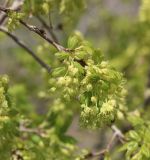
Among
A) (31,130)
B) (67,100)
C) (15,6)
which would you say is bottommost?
(67,100)

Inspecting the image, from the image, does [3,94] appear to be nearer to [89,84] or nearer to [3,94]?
[3,94]

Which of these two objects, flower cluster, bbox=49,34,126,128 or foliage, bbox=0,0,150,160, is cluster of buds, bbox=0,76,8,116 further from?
flower cluster, bbox=49,34,126,128

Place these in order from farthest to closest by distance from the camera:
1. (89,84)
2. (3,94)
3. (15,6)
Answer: (15,6) < (3,94) < (89,84)

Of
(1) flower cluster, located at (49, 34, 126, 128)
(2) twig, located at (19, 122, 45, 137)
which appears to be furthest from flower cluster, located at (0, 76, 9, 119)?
(2) twig, located at (19, 122, 45, 137)

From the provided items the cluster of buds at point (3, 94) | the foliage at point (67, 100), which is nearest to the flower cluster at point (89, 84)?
the foliage at point (67, 100)

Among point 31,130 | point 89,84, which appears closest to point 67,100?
point 89,84

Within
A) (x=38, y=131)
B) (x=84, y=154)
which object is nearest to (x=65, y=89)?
(x=84, y=154)

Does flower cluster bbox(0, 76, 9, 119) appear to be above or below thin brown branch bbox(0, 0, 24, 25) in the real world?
below

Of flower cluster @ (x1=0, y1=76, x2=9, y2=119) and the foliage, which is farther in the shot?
flower cluster @ (x1=0, y1=76, x2=9, y2=119)

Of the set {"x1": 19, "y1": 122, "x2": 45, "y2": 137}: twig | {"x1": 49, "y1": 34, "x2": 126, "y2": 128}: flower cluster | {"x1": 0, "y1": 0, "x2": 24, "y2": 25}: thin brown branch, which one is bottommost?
{"x1": 49, "y1": 34, "x2": 126, "y2": 128}: flower cluster
